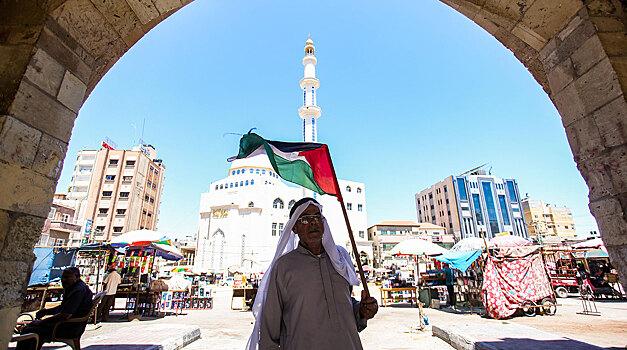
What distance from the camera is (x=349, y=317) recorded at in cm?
230

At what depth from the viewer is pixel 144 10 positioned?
2.80 metres

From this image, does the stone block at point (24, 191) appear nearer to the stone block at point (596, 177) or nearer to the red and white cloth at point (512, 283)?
the stone block at point (596, 177)

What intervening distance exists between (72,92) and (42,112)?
0.34m

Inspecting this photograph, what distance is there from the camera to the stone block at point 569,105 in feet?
8.66

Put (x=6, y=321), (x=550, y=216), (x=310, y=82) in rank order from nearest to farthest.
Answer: (x=6, y=321), (x=310, y=82), (x=550, y=216)

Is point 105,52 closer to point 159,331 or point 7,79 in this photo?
point 7,79

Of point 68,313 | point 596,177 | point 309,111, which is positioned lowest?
point 68,313

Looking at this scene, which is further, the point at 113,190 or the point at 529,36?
the point at 113,190

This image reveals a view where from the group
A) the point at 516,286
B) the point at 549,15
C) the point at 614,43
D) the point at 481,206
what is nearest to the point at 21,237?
the point at 549,15

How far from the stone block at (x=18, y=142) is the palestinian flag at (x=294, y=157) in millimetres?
1950

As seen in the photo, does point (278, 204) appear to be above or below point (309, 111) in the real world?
below

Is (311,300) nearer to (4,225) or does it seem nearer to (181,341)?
(4,225)

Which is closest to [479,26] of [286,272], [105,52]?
[286,272]

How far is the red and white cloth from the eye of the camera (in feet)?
30.4
